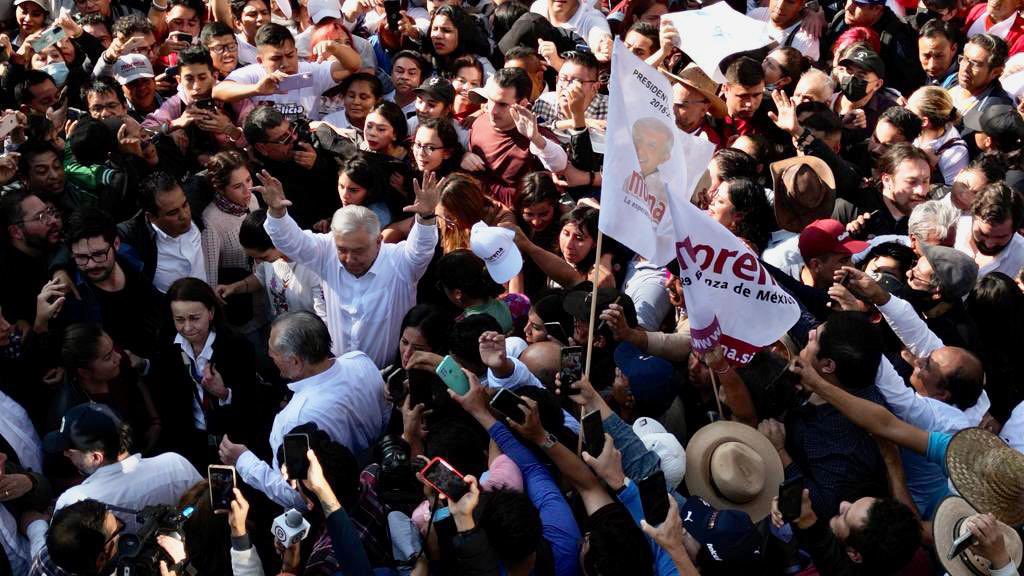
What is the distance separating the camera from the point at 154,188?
6164 mm

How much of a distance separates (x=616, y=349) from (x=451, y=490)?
1493 millimetres

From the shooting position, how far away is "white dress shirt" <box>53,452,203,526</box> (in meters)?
4.54

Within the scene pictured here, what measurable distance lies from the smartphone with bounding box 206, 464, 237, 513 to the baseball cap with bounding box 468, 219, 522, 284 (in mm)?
1934

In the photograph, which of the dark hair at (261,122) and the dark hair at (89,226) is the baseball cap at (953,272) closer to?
the dark hair at (261,122)

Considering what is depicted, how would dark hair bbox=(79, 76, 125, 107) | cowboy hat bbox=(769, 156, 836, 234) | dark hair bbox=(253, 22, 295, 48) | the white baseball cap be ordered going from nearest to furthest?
cowboy hat bbox=(769, 156, 836, 234), dark hair bbox=(79, 76, 125, 107), dark hair bbox=(253, 22, 295, 48), the white baseball cap

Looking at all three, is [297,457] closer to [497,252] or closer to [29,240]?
[497,252]

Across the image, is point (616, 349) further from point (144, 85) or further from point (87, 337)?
point (144, 85)

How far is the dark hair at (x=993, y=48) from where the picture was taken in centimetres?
796

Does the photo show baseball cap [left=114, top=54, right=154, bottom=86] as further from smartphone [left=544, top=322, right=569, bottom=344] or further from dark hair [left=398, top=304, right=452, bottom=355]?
smartphone [left=544, top=322, right=569, bottom=344]

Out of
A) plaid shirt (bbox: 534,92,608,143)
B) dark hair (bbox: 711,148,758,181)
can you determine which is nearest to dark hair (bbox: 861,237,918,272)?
dark hair (bbox: 711,148,758,181)

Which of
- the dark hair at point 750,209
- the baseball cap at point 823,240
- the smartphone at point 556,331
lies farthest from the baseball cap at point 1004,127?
the smartphone at point 556,331

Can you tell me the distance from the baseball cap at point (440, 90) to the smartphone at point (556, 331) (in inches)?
96.0

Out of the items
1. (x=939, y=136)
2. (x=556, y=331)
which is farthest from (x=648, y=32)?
(x=556, y=331)

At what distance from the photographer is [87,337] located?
525cm
